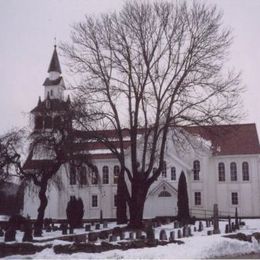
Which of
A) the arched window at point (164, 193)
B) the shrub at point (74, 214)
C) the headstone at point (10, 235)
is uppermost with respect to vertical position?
the arched window at point (164, 193)

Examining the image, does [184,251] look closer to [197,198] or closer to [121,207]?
[121,207]

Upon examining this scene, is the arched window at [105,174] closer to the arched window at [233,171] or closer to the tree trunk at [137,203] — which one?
the arched window at [233,171]

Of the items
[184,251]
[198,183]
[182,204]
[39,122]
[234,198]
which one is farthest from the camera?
[198,183]

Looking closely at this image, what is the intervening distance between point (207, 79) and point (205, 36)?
2.41m

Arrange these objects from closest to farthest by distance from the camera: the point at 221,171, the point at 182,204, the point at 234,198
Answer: the point at 182,204
the point at 234,198
the point at 221,171

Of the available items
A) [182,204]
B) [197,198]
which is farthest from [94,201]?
[182,204]

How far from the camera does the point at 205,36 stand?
88.9 ft

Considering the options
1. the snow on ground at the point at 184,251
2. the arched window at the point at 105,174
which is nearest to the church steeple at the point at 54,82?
the arched window at the point at 105,174

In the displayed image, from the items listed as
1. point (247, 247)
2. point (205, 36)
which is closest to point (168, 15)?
point (205, 36)

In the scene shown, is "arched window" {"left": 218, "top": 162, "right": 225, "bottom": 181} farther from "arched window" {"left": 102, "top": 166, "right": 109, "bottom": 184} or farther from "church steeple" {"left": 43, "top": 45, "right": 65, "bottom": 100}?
"church steeple" {"left": 43, "top": 45, "right": 65, "bottom": 100}

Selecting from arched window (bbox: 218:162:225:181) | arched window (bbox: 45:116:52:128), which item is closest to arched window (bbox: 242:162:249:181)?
arched window (bbox: 218:162:225:181)

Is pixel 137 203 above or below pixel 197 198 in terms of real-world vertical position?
below

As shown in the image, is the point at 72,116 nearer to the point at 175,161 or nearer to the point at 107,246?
the point at 107,246

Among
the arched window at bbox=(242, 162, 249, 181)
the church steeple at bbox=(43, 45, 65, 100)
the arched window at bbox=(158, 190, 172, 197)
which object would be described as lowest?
the arched window at bbox=(158, 190, 172, 197)
